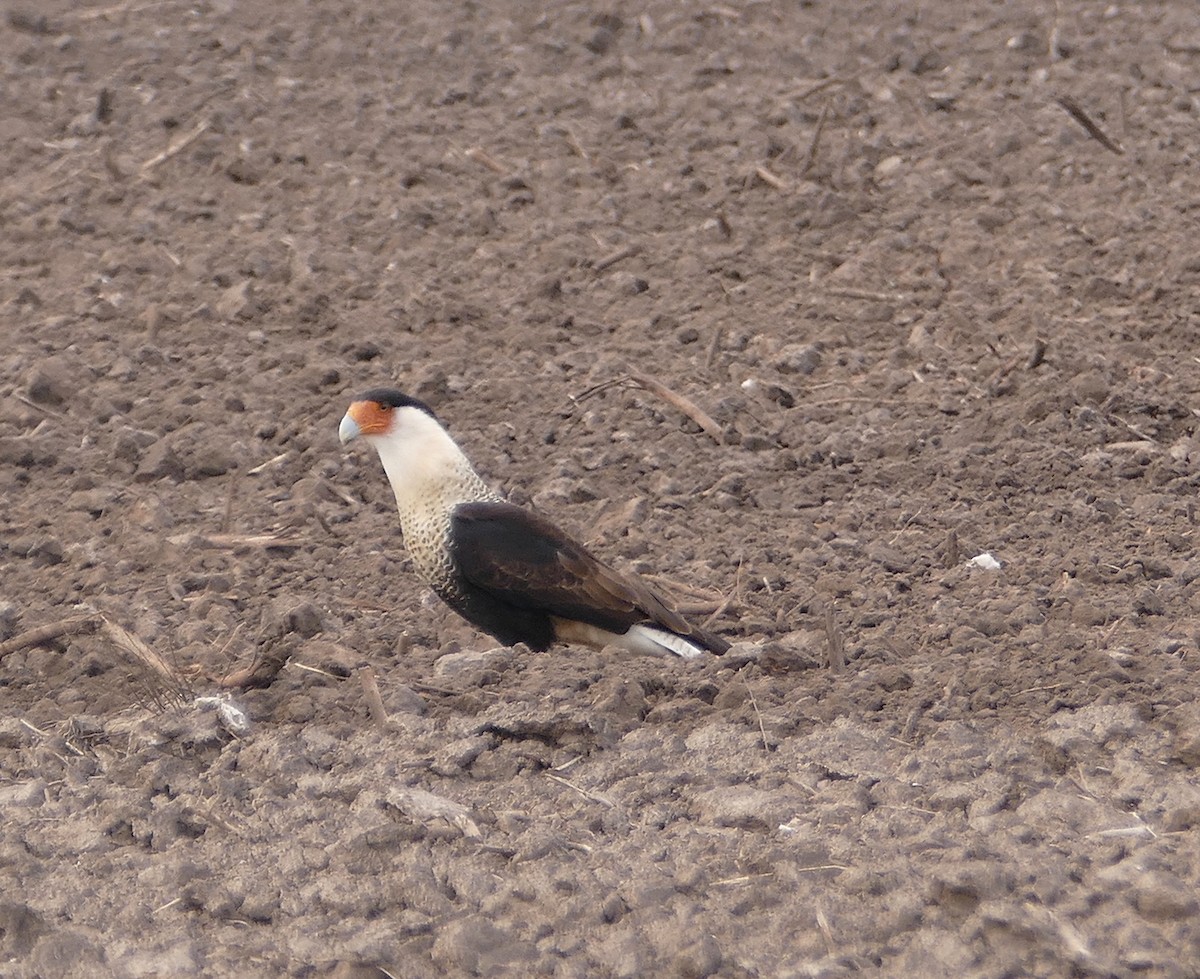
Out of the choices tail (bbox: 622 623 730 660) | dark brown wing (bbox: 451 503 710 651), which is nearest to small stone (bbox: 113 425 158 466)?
dark brown wing (bbox: 451 503 710 651)

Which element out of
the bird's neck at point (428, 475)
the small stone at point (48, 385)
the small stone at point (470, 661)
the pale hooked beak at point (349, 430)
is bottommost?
the small stone at point (48, 385)

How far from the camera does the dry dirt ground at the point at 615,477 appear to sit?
3938 mm

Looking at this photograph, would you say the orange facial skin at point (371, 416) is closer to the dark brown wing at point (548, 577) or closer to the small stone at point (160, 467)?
the dark brown wing at point (548, 577)

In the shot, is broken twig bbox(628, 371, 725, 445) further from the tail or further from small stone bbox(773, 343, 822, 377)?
the tail

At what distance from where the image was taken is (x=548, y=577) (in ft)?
17.9

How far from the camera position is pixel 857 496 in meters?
6.46

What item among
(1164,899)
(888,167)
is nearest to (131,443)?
(888,167)

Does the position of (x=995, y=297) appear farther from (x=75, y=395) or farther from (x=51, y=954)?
(x=51, y=954)

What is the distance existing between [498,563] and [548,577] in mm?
153

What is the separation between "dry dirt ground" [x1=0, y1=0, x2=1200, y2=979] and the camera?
3.94 metres

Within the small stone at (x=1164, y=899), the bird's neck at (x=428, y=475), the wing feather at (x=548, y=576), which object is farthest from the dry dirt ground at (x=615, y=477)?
the bird's neck at (x=428, y=475)

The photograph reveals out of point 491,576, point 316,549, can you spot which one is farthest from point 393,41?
point 491,576

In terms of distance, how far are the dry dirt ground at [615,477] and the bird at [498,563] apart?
21cm

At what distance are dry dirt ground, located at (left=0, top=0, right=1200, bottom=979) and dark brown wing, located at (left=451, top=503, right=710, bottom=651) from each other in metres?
0.18
